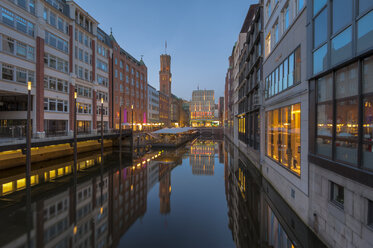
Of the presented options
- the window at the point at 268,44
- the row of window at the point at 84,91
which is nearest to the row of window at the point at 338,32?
the window at the point at 268,44

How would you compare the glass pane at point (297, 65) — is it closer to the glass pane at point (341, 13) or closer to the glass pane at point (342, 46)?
the glass pane at point (342, 46)

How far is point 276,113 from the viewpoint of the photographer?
15680mm

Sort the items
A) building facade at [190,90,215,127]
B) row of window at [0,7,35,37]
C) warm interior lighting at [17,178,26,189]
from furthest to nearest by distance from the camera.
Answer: building facade at [190,90,215,127] → row of window at [0,7,35,37] → warm interior lighting at [17,178,26,189]

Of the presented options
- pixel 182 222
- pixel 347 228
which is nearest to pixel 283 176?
pixel 347 228

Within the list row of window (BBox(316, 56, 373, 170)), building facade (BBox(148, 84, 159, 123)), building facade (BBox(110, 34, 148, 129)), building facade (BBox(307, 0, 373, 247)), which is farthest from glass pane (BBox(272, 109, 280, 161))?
building facade (BBox(148, 84, 159, 123))

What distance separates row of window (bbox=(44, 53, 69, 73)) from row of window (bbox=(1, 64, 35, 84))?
11.2ft

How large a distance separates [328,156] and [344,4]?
19.3 feet

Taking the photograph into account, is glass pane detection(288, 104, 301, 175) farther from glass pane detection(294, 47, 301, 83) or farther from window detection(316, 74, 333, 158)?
window detection(316, 74, 333, 158)

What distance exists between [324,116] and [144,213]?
433 inches

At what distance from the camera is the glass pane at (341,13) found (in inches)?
264

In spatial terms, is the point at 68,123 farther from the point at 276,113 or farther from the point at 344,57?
the point at 344,57

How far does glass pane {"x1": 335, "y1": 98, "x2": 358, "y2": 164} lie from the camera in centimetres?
646

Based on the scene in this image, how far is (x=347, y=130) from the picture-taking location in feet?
22.5

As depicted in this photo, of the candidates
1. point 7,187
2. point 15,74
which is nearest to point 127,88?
point 15,74
